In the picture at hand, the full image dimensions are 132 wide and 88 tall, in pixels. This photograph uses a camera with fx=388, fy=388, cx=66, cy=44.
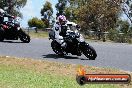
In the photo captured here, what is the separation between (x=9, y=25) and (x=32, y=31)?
56.9 feet

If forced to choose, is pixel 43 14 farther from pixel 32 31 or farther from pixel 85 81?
pixel 85 81

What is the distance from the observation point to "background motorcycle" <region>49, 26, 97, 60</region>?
1518 cm

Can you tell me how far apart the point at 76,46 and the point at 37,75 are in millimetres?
5808

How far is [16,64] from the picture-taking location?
12586 mm

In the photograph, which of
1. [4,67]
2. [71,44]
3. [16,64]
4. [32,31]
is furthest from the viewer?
[32,31]

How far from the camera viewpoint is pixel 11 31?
72.8 ft

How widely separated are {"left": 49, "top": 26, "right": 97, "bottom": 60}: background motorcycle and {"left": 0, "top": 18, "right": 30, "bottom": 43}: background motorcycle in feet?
20.2

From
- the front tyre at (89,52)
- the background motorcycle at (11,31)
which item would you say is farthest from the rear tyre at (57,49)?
the background motorcycle at (11,31)

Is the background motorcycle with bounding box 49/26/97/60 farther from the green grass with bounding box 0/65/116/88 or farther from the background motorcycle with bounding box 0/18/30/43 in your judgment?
the background motorcycle with bounding box 0/18/30/43

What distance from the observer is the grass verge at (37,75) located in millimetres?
8203

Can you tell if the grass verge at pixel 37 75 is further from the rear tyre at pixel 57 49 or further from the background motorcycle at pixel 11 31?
the background motorcycle at pixel 11 31

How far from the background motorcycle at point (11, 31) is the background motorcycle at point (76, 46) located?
20.2 ft

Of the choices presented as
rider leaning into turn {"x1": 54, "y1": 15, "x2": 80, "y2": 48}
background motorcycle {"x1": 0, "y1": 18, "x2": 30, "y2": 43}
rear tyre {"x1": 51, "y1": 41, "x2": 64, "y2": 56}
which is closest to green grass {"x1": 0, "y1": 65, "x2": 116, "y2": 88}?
rider leaning into turn {"x1": 54, "y1": 15, "x2": 80, "y2": 48}

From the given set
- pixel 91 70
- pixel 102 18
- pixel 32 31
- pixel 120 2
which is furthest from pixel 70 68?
pixel 120 2
